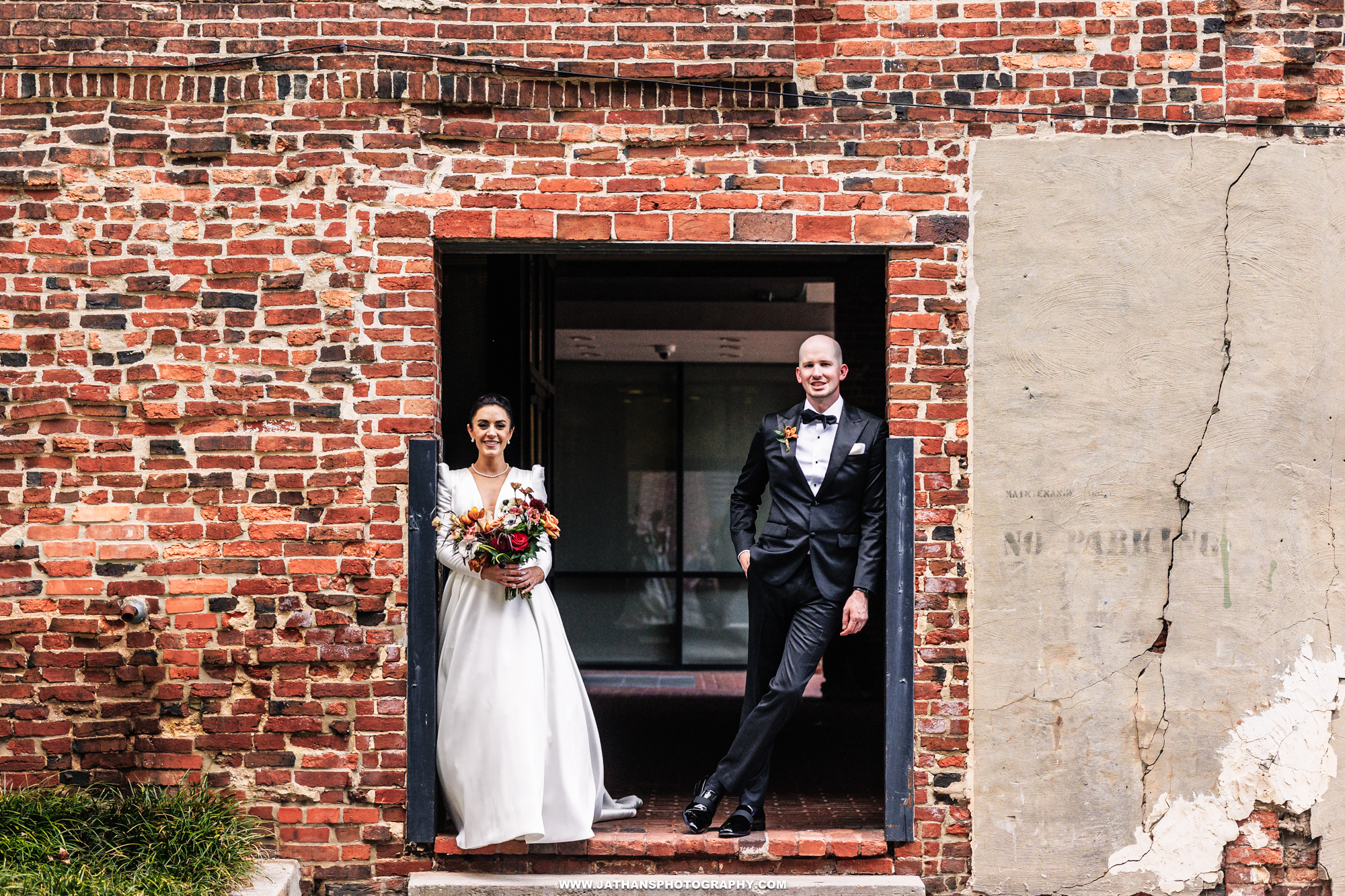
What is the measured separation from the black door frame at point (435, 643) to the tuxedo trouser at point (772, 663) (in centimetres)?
32

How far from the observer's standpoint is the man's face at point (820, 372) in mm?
4805

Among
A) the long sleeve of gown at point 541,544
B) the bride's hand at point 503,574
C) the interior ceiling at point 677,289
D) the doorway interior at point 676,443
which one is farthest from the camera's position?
the interior ceiling at point 677,289

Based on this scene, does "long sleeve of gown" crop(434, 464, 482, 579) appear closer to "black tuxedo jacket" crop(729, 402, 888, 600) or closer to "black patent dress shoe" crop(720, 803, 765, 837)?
"black tuxedo jacket" crop(729, 402, 888, 600)

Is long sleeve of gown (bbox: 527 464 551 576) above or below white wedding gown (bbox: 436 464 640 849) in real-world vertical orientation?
above

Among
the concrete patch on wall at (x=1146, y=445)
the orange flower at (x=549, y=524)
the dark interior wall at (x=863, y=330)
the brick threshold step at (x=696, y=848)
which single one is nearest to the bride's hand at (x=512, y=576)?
the orange flower at (x=549, y=524)

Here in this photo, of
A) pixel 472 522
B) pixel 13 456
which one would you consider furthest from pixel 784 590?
pixel 13 456

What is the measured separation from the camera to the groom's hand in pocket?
4645 millimetres

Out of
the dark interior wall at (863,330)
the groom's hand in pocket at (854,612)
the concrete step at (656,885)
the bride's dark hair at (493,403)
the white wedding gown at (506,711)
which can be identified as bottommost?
the concrete step at (656,885)

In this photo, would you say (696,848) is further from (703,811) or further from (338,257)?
(338,257)

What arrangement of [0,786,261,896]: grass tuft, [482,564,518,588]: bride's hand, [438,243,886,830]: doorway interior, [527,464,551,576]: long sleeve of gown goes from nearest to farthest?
[0,786,261,896]: grass tuft
[482,564,518,588]: bride's hand
[527,464,551,576]: long sleeve of gown
[438,243,886,830]: doorway interior

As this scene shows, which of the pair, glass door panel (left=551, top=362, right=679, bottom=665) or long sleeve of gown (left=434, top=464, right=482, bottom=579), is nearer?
long sleeve of gown (left=434, top=464, right=482, bottom=579)

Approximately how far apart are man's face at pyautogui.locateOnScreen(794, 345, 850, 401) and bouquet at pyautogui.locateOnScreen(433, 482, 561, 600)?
133 cm

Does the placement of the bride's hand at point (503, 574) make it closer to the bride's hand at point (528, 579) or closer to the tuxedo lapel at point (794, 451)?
the bride's hand at point (528, 579)

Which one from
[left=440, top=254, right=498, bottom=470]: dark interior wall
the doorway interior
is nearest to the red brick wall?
[left=440, top=254, right=498, bottom=470]: dark interior wall
